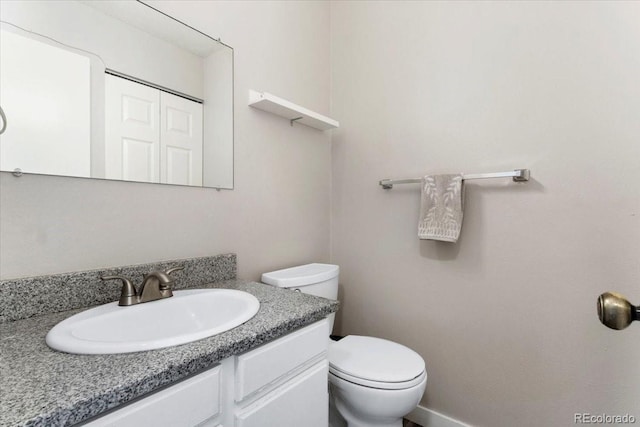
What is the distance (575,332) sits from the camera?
113 cm

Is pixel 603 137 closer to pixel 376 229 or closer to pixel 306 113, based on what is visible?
pixel 376 229

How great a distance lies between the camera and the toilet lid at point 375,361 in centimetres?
109

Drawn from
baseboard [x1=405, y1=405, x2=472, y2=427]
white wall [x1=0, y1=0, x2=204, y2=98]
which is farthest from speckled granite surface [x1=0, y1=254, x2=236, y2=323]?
baseboard [x1=405, y1=405, x2=472, y2=427]

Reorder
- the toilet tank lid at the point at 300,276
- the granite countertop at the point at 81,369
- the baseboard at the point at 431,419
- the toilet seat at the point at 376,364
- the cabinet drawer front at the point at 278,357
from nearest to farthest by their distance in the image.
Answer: the granite countertop at the point at 81,369 → the cabinet drawer front at the point at 278,357 → the toilet seat at the point at 376,364 → the toilet tank lid at the point at 300,276 → the baseboard at the point at 431,419

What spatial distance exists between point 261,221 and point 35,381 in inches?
38.8

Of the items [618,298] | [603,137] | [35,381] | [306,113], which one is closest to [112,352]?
[35,381]

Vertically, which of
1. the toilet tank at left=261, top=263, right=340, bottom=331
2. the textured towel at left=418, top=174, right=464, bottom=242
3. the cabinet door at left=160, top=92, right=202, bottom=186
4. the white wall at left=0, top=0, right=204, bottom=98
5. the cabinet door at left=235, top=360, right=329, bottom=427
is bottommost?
the cabinet door at left=235, top=360, right=329, bottom=427

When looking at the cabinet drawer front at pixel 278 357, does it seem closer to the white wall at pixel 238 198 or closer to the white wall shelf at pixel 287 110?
the white wall at pixel 238 198

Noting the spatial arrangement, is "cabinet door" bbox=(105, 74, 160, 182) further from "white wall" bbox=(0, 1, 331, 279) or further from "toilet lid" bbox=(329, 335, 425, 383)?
"toilet lid" bbox=(329, 335, 425, 383)

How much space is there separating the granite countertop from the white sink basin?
0.02 meters

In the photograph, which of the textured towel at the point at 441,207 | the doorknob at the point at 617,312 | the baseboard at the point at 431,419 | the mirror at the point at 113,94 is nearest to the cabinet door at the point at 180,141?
the mirror at the point at 113,94

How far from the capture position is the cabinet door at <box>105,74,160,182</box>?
3.15ft

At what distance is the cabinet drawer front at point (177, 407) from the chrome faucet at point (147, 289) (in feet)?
1.30

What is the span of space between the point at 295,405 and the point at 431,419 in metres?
1.02
